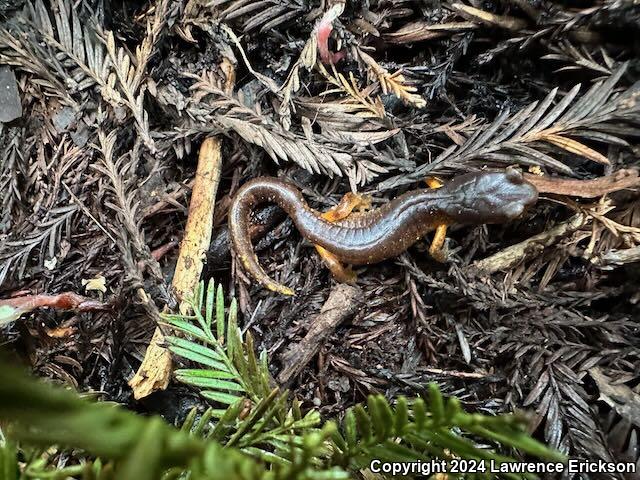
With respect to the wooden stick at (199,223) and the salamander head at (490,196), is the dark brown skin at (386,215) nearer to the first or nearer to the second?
the salamander head at (490,196)

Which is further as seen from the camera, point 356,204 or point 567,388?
point 356,204

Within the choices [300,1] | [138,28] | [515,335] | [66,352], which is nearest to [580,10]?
[300,1]

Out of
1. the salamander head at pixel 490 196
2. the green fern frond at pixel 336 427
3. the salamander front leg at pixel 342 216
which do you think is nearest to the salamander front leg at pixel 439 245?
the salamander head at pixel 490 196

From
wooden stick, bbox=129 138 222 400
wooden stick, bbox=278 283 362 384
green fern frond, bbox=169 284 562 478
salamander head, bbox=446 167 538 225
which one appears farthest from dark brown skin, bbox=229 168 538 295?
green fern frond, bbox=169 284 562 478

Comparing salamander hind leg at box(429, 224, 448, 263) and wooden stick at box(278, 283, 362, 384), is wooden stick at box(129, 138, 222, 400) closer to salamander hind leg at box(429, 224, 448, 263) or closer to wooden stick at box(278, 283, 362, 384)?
wooden stick at box(278, 283, 362, 384)

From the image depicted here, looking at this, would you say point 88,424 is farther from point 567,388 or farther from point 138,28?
point 138,28

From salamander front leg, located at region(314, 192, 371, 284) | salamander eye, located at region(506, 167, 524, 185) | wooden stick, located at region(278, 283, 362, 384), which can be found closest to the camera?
wooden stick, located at region(278, 283, 362, 384)
